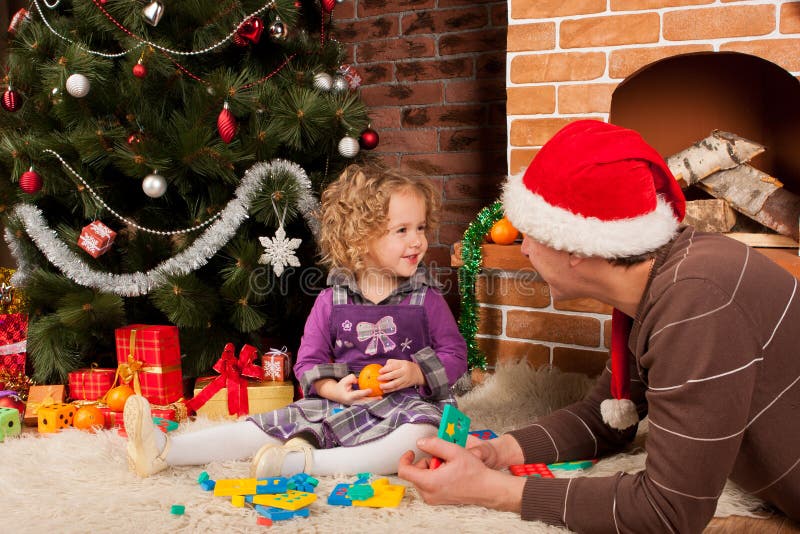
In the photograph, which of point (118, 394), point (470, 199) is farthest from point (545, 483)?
point (470, 199)

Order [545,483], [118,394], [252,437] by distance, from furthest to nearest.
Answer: [118,394]
[252,437]
[545,483]

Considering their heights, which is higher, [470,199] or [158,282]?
[470,199]

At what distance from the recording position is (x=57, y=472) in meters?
1.63

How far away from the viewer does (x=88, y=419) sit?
78.3 inches

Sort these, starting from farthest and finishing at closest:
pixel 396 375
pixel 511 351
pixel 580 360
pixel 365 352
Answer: pixel 511 351 → pixel 580 360 → pixel 365 352 → pixel 396 375

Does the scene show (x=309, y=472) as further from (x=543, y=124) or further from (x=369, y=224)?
(x=543, y=124)

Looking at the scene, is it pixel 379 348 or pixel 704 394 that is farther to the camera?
pixel 379 348

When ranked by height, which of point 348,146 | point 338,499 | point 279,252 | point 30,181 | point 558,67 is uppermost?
point 558,67

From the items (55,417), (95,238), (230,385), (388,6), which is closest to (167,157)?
(95,238)

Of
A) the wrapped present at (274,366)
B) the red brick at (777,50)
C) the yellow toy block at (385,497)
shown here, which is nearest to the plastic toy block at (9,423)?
the wrapped present at (274,366)

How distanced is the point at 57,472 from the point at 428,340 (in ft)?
3.30

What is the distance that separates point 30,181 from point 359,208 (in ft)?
3.51

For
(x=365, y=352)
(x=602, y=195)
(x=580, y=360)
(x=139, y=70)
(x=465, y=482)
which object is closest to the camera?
(x=602, y=195)

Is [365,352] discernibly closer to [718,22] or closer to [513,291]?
[513,291]
